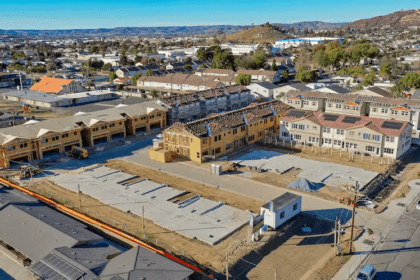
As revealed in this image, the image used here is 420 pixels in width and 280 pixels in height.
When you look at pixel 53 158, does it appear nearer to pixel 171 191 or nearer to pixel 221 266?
pixel 171 191

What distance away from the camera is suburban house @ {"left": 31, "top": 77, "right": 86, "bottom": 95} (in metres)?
Answer: 66.9

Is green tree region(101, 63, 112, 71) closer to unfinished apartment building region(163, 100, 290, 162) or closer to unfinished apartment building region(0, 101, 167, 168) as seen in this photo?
unfinished apartment building region(0, 101, 167, 168)

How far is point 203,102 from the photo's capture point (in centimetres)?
5038

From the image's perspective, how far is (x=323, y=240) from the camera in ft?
67.7

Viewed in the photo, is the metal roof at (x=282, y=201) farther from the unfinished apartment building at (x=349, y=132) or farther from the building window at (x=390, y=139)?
the building window at (x=390, y=139)

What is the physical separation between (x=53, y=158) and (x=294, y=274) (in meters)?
26.0

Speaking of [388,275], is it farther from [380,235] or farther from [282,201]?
[282,201]

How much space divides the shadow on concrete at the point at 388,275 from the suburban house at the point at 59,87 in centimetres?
6115

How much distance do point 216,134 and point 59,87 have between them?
4352 cm

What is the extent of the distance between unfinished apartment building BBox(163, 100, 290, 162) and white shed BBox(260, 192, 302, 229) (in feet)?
40.4

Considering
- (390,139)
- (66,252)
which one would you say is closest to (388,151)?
(390,139)

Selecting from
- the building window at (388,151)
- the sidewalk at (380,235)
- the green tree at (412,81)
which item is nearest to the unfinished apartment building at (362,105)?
the building window at (388,151)

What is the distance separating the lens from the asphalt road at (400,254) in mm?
17703

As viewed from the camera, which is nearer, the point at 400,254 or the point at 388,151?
the point at 400,254
